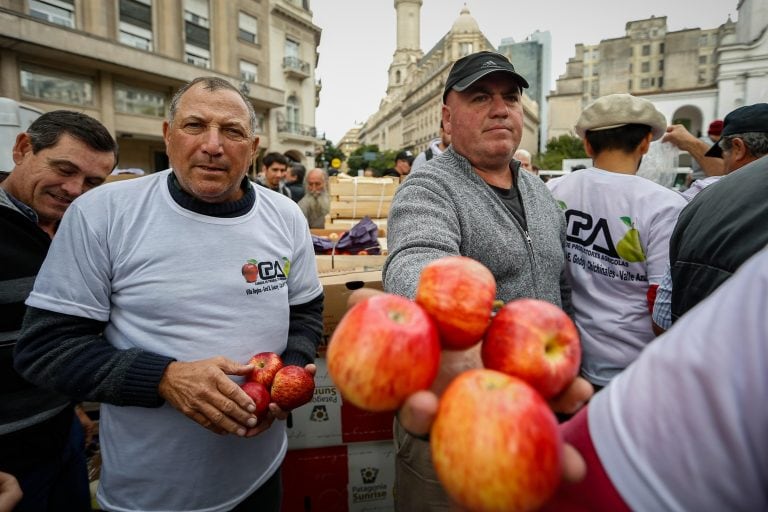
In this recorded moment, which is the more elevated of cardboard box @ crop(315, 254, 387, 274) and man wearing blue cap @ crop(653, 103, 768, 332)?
man wearing blue cap @ crop(653, 103, 768, 332)

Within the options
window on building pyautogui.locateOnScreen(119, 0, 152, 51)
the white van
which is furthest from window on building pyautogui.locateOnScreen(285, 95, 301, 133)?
the white van

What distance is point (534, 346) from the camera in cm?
93

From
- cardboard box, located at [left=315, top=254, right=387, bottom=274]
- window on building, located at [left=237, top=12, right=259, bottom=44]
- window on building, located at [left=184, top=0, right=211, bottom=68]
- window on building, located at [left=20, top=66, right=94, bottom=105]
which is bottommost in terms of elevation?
cardboard box, located at [left=315, top=254, right=387, bottom=274]

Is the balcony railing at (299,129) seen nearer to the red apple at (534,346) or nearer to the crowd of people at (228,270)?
the crowd of people at (228,270)

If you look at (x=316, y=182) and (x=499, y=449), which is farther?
(x=316, y=182)

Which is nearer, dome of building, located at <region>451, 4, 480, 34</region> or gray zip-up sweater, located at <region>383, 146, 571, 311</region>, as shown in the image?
gray zip-up sweater, located at <region>383, 146, 571, 311</region>

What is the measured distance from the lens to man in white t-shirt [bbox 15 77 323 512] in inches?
64.0

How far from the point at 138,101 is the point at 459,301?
27304 mm

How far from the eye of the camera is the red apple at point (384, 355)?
87 centimetres

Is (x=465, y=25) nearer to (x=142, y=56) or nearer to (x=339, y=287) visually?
(x=142, y=56)

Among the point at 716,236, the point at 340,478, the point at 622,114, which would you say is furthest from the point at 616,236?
the point at 340,478

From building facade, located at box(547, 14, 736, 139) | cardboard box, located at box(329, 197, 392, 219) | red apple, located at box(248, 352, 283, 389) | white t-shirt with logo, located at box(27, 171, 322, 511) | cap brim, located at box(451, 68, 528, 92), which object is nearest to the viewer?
white t-shirt with logo, located at box(27, 171, 322, 511)

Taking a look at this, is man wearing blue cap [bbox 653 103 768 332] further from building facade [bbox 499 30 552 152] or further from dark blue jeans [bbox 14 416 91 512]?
building facade [bbox 499 30 552 152]

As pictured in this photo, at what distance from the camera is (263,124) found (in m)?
30.8
